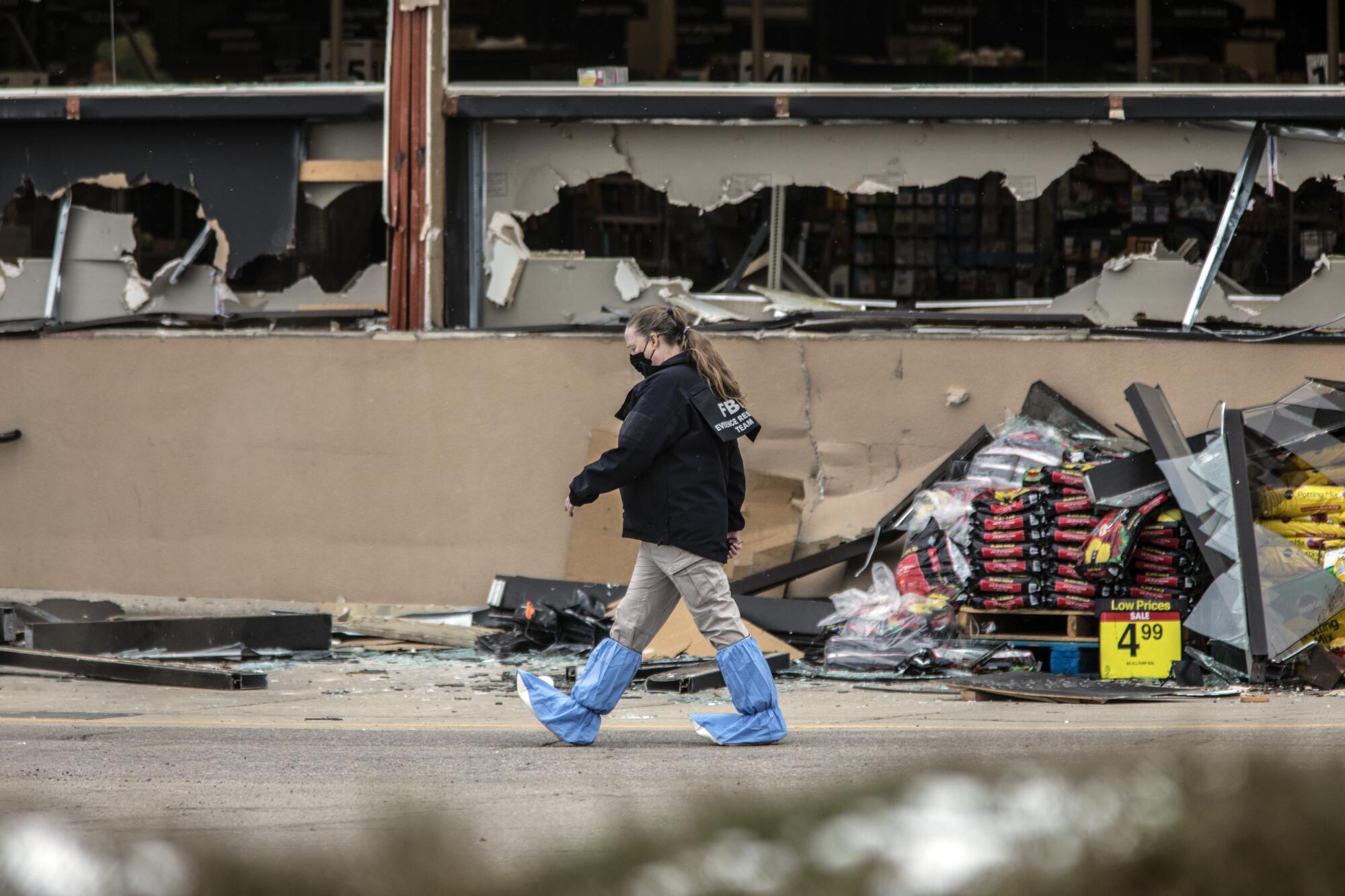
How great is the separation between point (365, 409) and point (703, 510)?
5600mm

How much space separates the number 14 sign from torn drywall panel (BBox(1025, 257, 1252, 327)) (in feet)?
11.5

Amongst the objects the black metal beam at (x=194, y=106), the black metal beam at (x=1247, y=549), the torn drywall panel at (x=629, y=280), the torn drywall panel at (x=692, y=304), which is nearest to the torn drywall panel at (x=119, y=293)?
the black metal beam at (x=194, y=106)

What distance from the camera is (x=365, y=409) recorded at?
11.6 metres

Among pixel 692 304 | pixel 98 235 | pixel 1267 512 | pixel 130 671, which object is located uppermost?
pixel 98 235

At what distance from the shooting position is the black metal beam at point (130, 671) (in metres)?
8.72

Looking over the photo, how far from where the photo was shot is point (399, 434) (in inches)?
457

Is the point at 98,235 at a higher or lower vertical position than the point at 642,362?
higher

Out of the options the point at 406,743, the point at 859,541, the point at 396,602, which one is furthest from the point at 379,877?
the point at 396,602

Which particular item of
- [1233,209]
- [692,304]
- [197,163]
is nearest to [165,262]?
[197,163]

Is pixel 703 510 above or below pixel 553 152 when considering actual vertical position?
below

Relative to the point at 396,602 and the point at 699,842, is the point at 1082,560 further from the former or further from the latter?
the point at 699,842

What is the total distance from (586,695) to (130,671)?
3.53m

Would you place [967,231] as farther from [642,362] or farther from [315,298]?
[642,362]

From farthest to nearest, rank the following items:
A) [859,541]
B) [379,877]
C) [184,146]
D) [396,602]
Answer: [184,146], [396,602], [859,541], [379,877]
